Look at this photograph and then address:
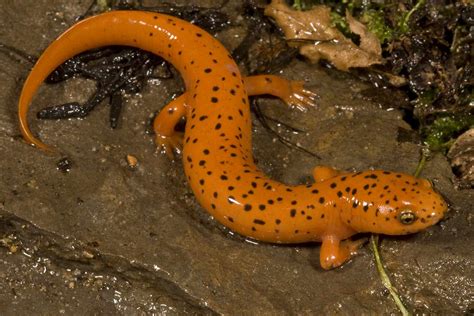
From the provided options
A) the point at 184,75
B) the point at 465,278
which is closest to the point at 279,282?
the point at 465,278

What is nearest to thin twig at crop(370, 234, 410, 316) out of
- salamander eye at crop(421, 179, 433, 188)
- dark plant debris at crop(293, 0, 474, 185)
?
salamander eye at crop(421, 179, 433, 188)

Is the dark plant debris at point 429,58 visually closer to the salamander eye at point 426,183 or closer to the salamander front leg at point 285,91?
the salamander front leg at point 285,91

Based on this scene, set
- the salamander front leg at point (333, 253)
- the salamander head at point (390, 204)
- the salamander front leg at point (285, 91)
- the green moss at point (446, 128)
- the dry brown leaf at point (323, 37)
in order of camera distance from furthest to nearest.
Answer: the dry brown leaf at point (323, 37) < the salamander front leg at point (285, 91) < the green moss at point (446, 128) < the salamander front leg at point (333, 253) < the salamander head at point (390, 204)

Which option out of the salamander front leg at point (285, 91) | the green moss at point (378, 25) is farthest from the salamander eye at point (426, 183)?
the green moss at point (378, 25)

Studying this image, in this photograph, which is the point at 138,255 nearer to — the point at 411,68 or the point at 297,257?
the point at 297,257

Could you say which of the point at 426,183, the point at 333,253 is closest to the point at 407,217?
the point at 426,183

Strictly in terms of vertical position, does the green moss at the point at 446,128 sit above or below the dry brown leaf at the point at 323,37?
below
